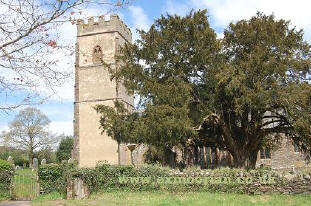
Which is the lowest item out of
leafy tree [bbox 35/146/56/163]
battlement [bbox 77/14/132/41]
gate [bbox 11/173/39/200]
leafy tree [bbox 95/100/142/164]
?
gate [bbox 11/173/39/200]

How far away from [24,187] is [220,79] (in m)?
10.6

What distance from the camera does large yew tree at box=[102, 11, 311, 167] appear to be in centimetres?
1627

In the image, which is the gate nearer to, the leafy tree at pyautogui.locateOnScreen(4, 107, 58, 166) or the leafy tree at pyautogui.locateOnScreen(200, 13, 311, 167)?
the leafy tree at pyautogui.locateOnScreen(200, 13, 311, 167)

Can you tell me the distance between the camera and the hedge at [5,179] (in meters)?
13.6

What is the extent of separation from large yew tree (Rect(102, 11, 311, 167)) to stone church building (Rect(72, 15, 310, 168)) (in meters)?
11.7

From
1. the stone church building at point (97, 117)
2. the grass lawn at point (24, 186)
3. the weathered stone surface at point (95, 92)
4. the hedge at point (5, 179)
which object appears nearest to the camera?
the hedge at point (5, 179)

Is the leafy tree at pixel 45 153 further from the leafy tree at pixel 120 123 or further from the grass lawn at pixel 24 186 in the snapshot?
the grass lawn at pixel 24 186

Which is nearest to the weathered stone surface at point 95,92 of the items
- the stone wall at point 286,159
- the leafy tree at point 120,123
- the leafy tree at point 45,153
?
the leafy tree at point 120,123

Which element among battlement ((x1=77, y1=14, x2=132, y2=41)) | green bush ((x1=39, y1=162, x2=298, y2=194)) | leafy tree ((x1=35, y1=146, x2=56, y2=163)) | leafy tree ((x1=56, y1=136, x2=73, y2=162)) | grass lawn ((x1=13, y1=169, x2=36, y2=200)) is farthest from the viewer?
leafy tree ((x1=56, y1=136, x2=73, y2=162))

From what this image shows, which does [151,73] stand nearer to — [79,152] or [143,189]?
[143,189]

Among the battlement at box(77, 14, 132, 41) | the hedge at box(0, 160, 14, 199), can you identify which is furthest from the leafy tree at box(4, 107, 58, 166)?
the hedge at box(0, 160, 14, 199)

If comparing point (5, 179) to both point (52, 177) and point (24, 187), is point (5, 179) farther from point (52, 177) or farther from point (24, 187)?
point (52, 177)

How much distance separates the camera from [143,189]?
549 inches

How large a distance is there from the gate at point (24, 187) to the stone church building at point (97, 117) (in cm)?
1626
